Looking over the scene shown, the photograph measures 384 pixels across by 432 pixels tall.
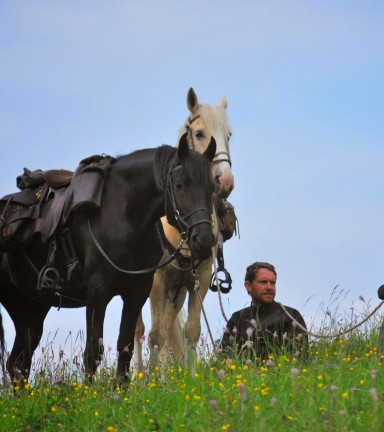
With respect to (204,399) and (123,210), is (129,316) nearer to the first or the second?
(123,210)

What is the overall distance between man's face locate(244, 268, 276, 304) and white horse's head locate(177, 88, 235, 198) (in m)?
1.07

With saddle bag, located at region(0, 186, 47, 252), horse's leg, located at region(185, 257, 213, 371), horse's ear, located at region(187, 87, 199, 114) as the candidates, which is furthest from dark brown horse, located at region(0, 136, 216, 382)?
horse's ear, located at region(187, 87, 199, 114)

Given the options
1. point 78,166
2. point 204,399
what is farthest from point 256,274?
point 204,399

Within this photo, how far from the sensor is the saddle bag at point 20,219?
9.54 metres

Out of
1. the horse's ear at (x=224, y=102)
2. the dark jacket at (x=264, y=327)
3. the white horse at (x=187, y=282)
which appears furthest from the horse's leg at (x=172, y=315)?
the horse's ear at (x=224, y=102)

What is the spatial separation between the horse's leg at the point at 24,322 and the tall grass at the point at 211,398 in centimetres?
131

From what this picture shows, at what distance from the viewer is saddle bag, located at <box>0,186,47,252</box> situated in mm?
9539

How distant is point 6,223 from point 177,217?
8.85ft

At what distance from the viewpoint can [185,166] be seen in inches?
311

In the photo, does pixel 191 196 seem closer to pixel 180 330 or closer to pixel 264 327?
pixel 264 327

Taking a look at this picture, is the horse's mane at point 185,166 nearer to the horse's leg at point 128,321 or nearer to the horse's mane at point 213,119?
the horse's leg at point 128,321

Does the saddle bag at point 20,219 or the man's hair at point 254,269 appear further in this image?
the saddle bag at point 20,219

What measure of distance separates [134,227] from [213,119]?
7.77 ft

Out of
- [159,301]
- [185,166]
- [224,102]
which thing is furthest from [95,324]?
[224,102]
